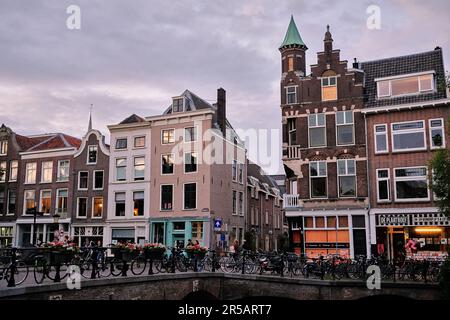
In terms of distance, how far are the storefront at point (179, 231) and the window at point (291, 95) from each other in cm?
1069

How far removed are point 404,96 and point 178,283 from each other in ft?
56.5

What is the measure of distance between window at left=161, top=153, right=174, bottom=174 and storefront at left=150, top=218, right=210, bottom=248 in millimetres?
3831

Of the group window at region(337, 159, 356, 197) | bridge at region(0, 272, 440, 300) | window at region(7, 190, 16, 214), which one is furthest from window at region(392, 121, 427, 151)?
window at region(7, 190, 16, 214)

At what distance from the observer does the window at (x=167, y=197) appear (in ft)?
120

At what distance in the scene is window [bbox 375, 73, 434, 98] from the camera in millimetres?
27341

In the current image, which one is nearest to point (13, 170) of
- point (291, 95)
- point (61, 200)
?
point (61, 200)

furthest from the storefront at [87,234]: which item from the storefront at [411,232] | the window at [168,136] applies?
the storefront at [411,232]

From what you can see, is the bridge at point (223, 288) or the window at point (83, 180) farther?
the window at point (83, 180)

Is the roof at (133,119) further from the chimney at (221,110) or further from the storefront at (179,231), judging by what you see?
the storefront at (179,231)

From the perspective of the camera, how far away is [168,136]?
3766 centimetres

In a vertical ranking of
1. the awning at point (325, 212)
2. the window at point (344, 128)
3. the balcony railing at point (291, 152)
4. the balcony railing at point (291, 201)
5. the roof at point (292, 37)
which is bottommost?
the awning at point (325, 212)

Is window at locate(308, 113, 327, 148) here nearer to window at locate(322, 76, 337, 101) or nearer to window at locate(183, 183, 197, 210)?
window at locate(322, 76, 337, 101)

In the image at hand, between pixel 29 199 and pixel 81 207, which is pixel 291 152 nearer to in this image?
pixel 81 207
